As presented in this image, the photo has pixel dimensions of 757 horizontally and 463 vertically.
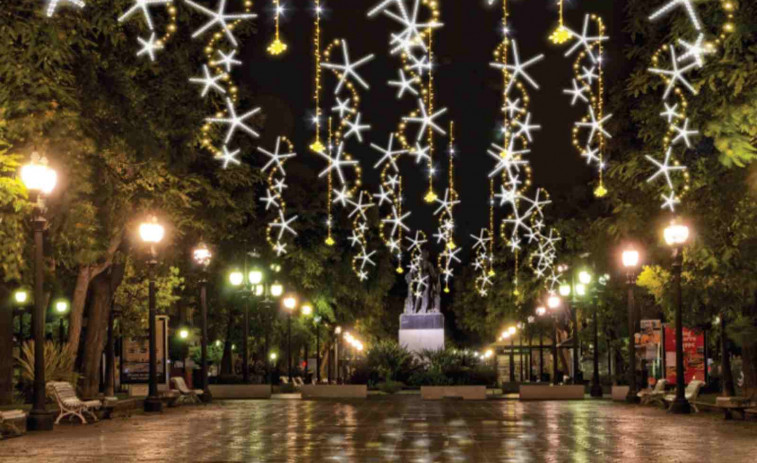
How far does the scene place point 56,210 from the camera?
29156 mm

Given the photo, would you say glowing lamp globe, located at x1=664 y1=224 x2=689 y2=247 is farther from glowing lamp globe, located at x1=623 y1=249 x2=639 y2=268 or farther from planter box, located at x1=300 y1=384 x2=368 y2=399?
planter box, located at x1=300 y1=384 x2=368 y2=399

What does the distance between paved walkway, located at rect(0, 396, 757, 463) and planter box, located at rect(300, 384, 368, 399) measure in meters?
15.3

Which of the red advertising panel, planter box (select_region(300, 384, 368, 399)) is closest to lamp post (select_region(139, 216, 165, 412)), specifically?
planter box (select_region(300, 384, 368, 399))

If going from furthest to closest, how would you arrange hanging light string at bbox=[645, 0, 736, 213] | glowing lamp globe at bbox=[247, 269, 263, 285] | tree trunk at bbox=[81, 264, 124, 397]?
glowing lamp globe at bbox=[247, 269, 263, 285]
tree trunk at bbox=[81, 264, 124, 397]
hanging light string at bbox=[645, 0, 736, 213]

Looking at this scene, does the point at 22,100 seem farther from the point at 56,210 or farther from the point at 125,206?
the point at 125,206

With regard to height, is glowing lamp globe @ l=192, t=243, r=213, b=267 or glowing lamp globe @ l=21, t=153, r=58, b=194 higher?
glowing lamp globe @ l=21, t=153, r=58, b=194

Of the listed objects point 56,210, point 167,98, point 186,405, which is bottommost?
point 186,405

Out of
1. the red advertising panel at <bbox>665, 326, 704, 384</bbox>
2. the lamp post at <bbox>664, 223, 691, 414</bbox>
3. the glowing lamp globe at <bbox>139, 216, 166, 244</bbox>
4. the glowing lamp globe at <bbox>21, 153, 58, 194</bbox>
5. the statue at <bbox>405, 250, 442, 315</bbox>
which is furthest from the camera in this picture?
the statue at <bbox>405, 250, 442, 315</bbox>

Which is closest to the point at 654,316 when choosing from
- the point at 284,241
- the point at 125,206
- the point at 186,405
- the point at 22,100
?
the point at 284,241

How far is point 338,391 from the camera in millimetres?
48438

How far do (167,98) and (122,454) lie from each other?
13864 millimetres

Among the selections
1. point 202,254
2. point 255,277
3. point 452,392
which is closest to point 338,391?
point 452,392

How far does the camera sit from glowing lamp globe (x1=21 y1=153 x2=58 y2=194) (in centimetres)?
2386

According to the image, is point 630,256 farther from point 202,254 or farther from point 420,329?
point 420,329
